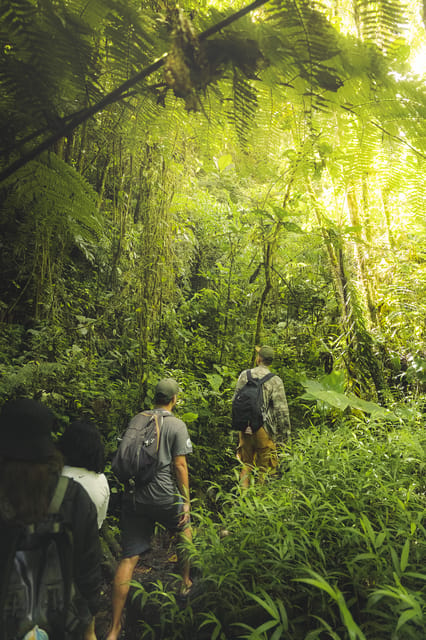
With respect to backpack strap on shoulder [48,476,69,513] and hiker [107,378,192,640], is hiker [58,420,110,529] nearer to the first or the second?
hiker [107,378,192,640]

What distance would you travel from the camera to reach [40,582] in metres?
1.31

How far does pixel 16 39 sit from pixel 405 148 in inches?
43.8

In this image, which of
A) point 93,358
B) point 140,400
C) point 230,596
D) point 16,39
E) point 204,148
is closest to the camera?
point 16,39

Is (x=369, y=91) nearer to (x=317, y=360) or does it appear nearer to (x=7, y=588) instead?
(x=7, y=588)

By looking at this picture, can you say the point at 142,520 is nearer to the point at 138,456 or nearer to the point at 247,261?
the point at 138,456

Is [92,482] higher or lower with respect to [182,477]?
higher

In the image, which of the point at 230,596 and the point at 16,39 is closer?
the point at 16,39

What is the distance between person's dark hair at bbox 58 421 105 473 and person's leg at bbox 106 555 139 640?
89cm

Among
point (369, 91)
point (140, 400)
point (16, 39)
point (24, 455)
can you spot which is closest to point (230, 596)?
point (24, 455)

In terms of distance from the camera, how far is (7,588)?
4.09ft

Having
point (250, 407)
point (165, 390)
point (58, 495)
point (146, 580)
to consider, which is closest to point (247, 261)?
point (250, 407)

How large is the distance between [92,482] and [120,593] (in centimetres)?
95

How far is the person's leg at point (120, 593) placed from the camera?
2.55 m

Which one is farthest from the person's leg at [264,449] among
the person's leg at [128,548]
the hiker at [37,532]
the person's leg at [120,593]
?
the hiker at [37,532]
